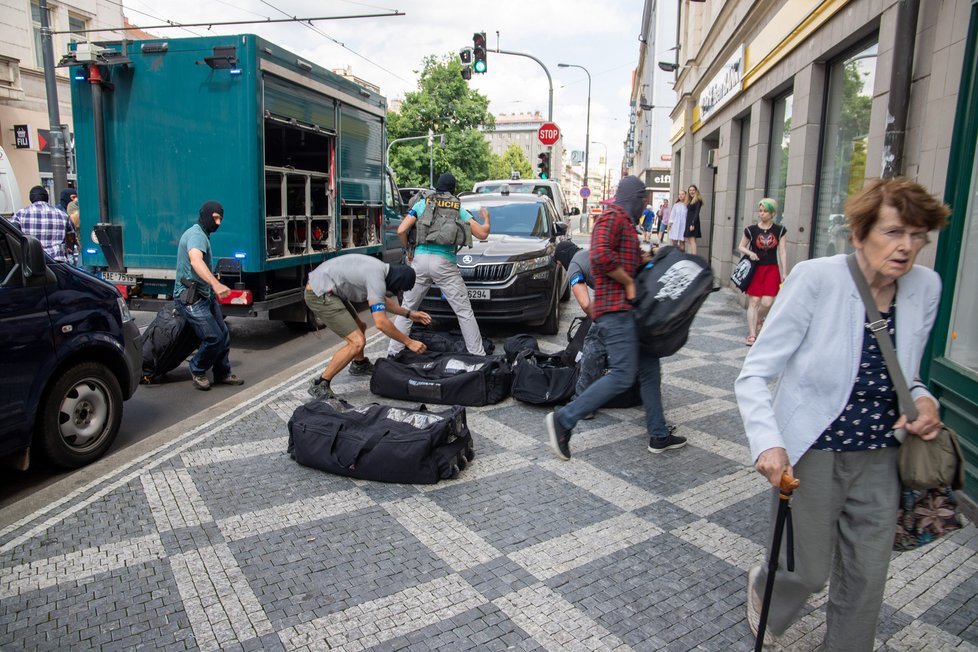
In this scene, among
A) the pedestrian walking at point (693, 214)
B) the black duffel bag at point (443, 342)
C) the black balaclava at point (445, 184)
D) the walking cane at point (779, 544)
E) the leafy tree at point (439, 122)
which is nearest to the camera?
the walking cane at point (779, 544)

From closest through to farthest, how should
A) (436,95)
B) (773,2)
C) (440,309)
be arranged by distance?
(440,309) < (773,2) < (436,95)

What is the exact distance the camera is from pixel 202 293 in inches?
262

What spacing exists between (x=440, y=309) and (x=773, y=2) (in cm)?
749

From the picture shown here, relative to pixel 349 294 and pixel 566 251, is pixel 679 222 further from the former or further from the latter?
pixel 349 294

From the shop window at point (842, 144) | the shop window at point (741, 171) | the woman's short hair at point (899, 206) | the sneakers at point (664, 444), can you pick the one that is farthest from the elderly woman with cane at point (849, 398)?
the shop window at point (741, 171)

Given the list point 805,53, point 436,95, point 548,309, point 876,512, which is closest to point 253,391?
point 548,309

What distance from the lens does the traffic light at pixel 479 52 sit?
19781 mm

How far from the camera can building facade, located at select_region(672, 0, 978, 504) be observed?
4559 millimetres

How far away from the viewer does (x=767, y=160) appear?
39.2 ft

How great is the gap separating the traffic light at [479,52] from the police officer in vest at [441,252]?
13.4 m

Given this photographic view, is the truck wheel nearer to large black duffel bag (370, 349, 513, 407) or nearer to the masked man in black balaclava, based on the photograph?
the masked man in black balaclava

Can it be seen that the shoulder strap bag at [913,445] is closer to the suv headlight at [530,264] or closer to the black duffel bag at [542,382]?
the black duffel bag at [542,382]

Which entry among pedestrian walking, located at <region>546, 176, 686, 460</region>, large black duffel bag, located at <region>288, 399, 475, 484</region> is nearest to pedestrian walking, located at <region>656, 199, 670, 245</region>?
pedestrian walking, located at <region>546, 176, 686, 460</region>

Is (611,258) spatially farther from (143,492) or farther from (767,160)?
(767,160)
